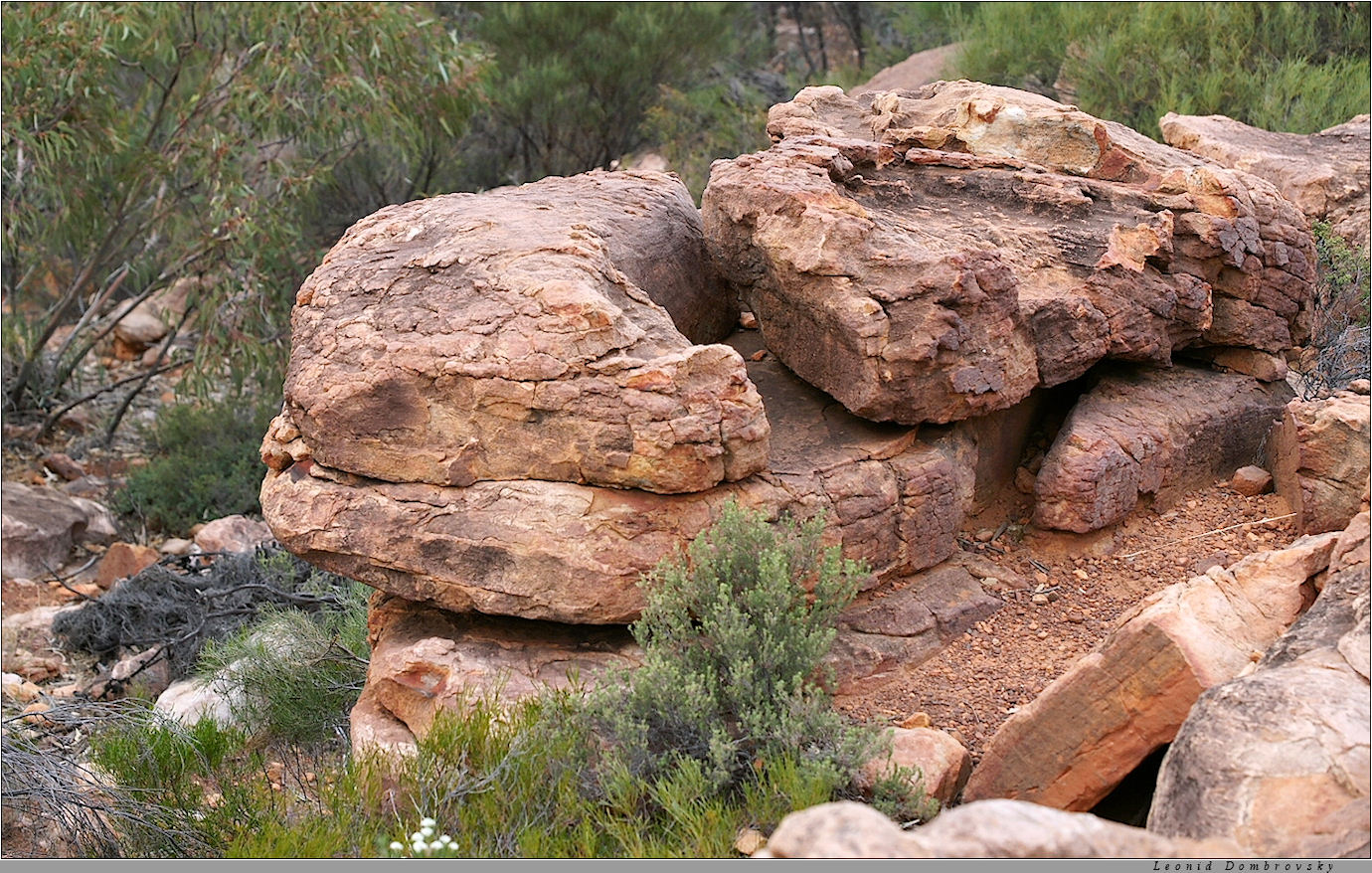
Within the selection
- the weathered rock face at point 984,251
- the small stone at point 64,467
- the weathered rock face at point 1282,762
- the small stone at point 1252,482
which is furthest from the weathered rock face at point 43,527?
the weathered rock face at point 1282,762

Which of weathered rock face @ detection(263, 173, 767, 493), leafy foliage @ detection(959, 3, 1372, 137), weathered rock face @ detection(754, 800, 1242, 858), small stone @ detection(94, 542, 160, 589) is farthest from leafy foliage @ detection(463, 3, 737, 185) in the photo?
weathered rock face @ detection(754, 800, 1242, 858)

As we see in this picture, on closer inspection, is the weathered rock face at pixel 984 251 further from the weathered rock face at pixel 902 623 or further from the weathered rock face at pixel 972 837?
the weathered rock face at pixel 972 837

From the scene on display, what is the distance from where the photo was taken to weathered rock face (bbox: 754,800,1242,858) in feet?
6.26

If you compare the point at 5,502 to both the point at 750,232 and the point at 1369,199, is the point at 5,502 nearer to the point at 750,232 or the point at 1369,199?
the point at 750,232

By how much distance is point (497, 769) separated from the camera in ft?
11.0

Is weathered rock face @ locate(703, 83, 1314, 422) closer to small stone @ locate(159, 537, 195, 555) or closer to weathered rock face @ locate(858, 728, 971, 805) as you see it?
weathered rock face @ locate(858, 728, 971, 805)

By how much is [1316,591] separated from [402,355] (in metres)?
2.67

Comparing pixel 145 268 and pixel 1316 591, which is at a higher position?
pixel 1316 591

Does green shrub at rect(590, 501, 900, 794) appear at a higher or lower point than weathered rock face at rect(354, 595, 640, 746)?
higher

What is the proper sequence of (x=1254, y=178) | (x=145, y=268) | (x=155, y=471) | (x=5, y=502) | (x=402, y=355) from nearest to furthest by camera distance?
(x=402, y=355)
(x=1254, y=178)
(x=5, y=502)
(x=155, y=471)
(x=145, y=268)

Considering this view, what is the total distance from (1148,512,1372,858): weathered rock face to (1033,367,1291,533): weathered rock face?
150cm

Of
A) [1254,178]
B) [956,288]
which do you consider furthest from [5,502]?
[1254,178]

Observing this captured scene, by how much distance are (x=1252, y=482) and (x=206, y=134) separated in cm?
836

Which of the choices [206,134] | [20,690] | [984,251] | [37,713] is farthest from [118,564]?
[984,251]
